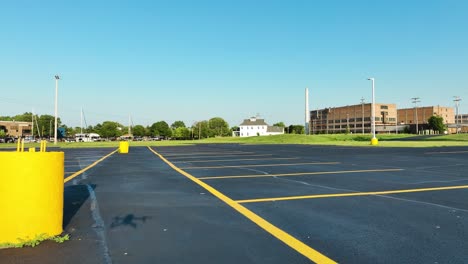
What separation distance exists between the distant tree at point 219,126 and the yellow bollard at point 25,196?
176 metres

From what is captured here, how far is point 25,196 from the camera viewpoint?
4117 millimetres

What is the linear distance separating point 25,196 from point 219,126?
625 feet

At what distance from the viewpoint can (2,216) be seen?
407 cm

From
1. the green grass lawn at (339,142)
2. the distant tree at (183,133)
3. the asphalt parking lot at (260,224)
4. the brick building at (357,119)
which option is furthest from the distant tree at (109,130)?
the asphalt parking lot at (260,224)

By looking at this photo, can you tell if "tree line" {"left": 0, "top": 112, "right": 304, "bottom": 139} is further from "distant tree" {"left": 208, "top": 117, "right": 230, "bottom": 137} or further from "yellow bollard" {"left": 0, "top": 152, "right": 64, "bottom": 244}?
"yellow bollard" {"left": 0, "top": 152, "right": 64, "bottom": 244}

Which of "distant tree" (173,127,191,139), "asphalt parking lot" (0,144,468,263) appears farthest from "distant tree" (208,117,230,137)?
"asphalt parking lot" (0,144,468,263)

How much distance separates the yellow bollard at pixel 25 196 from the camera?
408 cm

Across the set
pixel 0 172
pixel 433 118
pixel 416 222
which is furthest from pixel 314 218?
pixel 433 118

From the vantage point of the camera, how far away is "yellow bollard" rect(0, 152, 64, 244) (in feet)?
13.4

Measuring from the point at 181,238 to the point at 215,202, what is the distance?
230 cm

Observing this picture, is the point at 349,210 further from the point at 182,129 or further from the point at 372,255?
the point at 182,129

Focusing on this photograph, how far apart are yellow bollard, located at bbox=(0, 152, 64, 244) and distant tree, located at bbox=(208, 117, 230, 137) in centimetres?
17630

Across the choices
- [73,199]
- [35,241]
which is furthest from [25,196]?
[73,199]

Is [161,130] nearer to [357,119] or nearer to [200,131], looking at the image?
[200,131]
